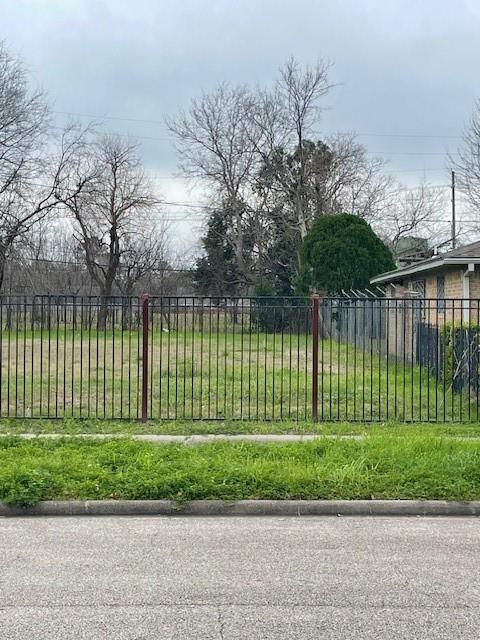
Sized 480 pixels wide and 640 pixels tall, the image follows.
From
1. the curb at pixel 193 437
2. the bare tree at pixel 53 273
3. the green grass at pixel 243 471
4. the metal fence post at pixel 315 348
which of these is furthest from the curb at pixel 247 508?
the bare tree at pixel 53 273

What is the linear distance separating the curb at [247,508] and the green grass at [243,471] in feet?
0.32

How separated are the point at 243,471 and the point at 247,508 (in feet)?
2.07

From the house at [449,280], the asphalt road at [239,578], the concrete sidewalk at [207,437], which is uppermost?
the house at [449,280]

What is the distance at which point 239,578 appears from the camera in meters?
4.80

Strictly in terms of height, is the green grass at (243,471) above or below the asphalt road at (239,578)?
above

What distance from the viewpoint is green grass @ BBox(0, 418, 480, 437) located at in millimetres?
9852

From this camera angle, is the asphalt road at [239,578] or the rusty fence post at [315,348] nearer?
the asphalt road at [239,578]

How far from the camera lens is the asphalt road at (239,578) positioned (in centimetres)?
399

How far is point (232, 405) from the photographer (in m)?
11.5

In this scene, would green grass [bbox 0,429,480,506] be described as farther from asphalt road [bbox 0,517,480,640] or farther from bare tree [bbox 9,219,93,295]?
bare tree [bbox 9,219,93,295]

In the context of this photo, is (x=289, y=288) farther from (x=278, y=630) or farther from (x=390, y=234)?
(x=278, y=630)

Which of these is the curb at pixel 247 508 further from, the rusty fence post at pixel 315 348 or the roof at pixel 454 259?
the roof at pixel 454 259

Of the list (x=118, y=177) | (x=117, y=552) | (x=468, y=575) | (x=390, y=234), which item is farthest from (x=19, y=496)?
(x=390, y=234)

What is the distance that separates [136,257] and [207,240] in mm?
5314
